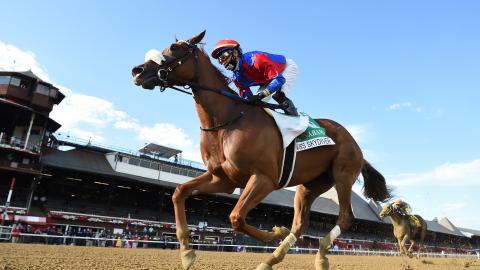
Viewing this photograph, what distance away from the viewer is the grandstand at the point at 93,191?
24.3m

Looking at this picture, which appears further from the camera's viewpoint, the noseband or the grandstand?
the grandstand

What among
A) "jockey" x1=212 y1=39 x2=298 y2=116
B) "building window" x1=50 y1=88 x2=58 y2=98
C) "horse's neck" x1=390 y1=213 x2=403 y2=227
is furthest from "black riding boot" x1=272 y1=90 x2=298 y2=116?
"building window" x1=50 y1=88 x2=58 y2=98

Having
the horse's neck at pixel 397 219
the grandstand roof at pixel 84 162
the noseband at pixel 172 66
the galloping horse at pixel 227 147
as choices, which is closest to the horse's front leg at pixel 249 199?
the galloping horse at pixel 227 147

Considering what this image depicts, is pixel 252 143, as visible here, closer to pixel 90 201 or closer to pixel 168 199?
pixel 90 201

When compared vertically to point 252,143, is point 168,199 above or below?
above

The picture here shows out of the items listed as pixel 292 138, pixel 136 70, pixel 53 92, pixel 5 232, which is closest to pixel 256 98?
pixel 292 138

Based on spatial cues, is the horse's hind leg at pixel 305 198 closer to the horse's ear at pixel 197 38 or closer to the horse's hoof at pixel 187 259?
the horse's hoof at pixel 187 259

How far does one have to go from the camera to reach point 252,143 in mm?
4176

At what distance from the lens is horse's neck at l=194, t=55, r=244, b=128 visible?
14.4 feet

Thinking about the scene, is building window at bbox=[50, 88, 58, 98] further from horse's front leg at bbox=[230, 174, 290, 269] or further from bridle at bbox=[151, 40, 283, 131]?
horse's front leg at bbox=[230, 174, 290, 269]

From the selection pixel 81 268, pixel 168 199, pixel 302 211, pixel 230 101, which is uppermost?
pixel 168 199

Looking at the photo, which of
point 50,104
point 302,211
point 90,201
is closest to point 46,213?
point 90,201

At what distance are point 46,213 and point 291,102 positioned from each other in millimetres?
23329

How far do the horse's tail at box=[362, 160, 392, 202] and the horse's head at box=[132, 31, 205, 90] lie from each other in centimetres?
387
